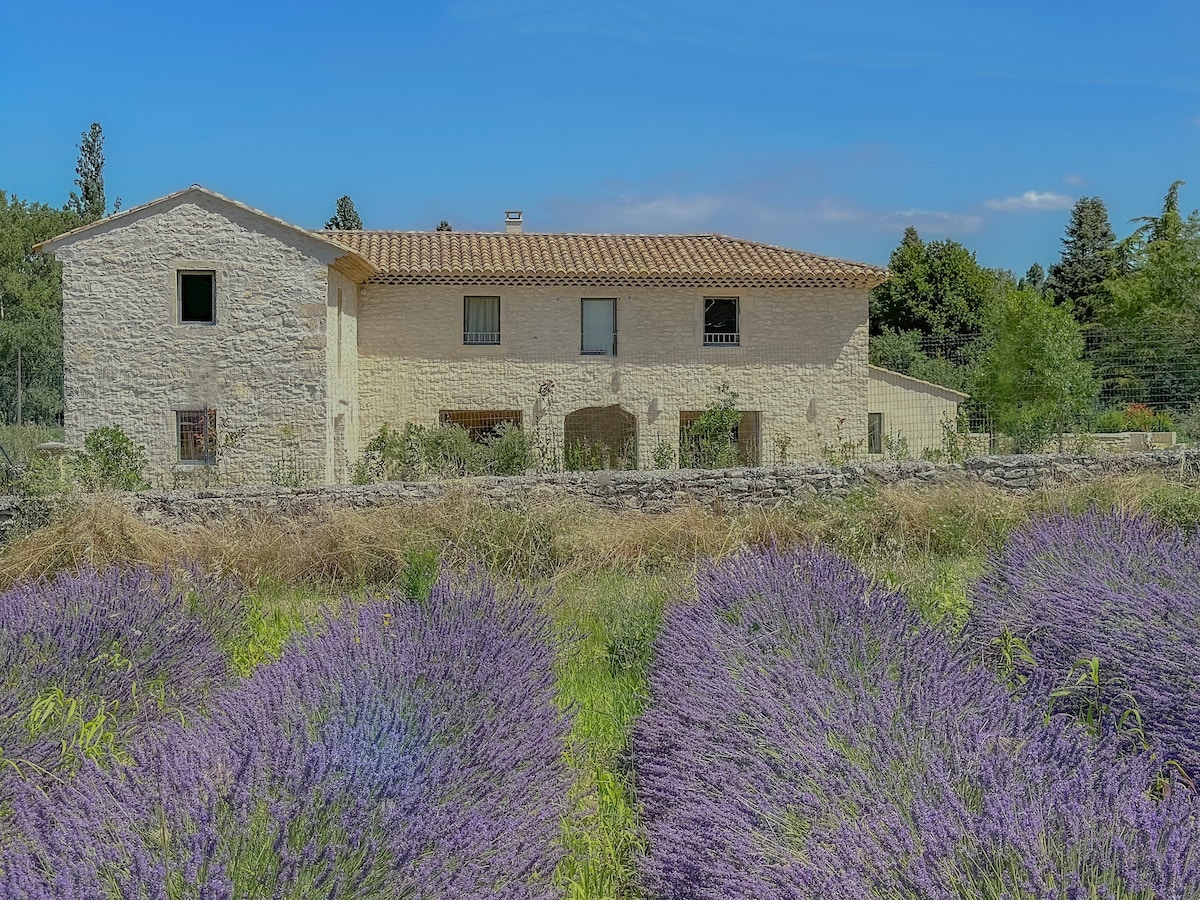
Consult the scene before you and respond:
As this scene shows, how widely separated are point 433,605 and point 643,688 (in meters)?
1.27

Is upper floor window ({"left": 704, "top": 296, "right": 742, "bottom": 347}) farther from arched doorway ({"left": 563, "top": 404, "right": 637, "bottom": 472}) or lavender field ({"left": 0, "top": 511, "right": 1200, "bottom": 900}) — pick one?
lavender field ({"left": 0, "top": 511, "right": 1200, "bottom": 900})

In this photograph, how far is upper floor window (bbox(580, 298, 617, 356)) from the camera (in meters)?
22.4

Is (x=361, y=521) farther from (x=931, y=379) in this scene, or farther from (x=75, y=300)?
(x=931, y=379)

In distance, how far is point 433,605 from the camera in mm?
5969

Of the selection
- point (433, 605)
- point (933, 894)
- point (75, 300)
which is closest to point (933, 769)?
point (933, 894)

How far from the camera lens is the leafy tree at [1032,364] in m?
22.0

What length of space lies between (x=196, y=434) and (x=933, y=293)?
1159 inches

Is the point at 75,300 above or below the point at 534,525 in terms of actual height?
above

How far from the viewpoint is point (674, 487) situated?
1135 centimetres

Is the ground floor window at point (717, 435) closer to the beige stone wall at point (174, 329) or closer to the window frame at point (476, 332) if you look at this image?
the window frame at point (476, 332)

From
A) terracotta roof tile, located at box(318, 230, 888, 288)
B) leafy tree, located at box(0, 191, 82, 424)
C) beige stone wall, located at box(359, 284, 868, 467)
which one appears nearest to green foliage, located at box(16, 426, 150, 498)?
beige stone wall, located at box(359, 284, 868, 467)

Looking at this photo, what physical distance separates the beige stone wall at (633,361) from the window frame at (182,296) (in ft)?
11.0

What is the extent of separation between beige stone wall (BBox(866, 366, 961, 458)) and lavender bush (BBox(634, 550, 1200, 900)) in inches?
791

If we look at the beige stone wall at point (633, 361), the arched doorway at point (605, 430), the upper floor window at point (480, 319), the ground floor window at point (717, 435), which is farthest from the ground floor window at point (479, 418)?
the ground floor window at point (717, 435)
